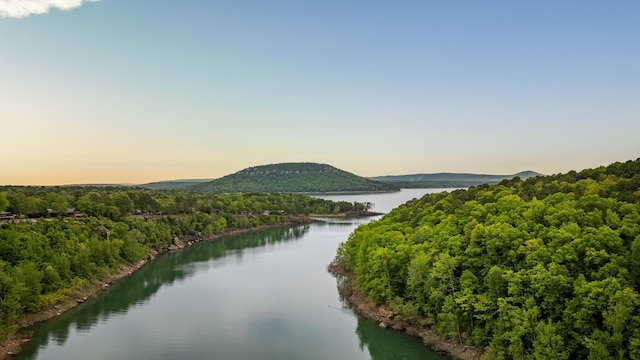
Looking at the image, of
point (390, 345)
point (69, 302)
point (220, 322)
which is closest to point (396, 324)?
point (390, 345)

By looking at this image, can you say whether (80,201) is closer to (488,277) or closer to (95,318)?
(95,318)

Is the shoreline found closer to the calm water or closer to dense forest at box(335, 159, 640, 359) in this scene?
the calm water

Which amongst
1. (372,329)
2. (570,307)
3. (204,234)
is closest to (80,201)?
(204,234)

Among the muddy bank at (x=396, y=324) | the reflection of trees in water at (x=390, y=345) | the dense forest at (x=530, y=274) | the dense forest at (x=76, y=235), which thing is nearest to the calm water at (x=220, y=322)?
the reflection of trees in water at (x=390, y=345)

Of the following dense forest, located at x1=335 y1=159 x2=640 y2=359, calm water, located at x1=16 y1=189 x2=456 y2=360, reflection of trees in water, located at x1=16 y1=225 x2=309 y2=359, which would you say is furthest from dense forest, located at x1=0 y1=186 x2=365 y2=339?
dense forest, located at x1=335 y1=159 x2=640 y2=359

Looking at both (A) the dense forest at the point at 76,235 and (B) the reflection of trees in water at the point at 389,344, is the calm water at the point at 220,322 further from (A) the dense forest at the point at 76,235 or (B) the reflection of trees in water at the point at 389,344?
(A) the dense forest at the point at 76,235
